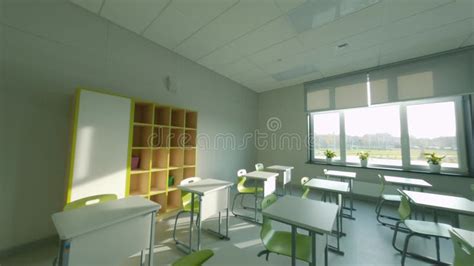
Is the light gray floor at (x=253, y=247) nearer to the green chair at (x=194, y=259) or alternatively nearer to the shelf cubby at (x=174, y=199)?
the shelf cubby at (x=174, y=199)

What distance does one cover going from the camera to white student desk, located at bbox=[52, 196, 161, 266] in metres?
1.11

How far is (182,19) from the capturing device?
267cm

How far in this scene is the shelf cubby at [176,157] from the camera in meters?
3.40

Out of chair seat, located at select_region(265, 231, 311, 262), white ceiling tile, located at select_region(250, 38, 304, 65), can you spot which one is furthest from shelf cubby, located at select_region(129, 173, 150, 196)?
white ceiling tile, located at select_region(250, 38, 304, 65)

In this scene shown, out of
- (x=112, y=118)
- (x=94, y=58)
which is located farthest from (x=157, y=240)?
(x=94, y=58)

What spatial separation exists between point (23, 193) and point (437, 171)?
689 cm

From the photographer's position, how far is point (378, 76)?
404 centimetres

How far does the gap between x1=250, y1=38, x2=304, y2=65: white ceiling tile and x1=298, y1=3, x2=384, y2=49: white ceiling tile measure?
6.2 inches

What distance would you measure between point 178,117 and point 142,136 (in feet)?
2.63

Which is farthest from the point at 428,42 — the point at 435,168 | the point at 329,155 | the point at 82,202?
the point at 82,202

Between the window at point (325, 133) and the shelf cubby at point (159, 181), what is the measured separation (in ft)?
14.1

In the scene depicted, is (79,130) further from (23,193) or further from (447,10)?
(447,10)

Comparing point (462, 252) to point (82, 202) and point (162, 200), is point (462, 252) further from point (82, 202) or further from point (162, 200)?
point (162, 200)

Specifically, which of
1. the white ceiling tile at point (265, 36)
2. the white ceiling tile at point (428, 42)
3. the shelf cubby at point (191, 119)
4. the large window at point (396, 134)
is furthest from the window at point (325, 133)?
the shelf cubby at point (191, 119)
